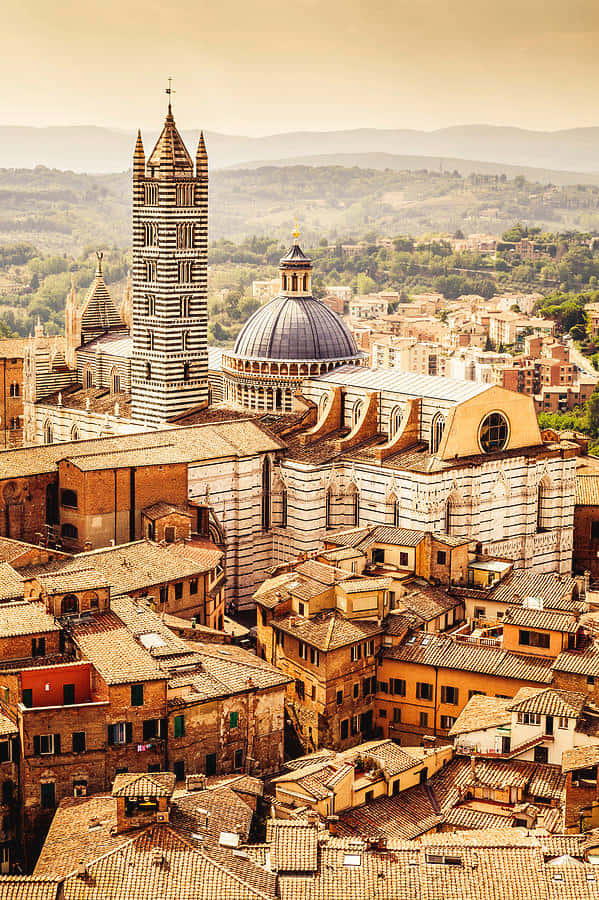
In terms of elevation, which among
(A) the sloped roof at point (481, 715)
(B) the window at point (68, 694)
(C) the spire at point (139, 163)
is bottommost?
(A) the sloped roof at point (481, 715)

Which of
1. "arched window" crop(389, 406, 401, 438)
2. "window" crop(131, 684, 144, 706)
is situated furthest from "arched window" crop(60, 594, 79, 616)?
"arched window" crop(389, 406, 401, 438)

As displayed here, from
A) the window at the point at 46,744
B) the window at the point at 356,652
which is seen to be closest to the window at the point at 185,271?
the window at the point at 356,652

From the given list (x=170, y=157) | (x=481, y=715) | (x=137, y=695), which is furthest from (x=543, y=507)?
(x=137, y=695)

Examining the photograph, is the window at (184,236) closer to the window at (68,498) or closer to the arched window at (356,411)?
the arched window at (356,411)

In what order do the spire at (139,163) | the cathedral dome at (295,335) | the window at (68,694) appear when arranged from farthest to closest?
the spire at (139,163) < the cathedral dome at (295,335) < the window at (68,694)

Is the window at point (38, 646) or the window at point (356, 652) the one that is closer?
the window at point (38, 646)

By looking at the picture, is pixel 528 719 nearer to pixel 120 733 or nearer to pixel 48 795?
pixel 120 733
